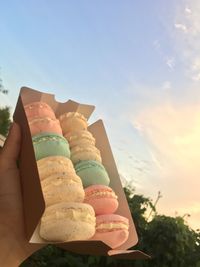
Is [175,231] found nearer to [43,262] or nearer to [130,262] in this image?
[130,262]

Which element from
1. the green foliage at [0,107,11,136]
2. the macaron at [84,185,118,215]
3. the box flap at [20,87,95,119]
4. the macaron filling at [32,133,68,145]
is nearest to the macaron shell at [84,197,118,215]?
the macaron at [84,185,118,215]

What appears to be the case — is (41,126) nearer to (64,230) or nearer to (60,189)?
(60,189)

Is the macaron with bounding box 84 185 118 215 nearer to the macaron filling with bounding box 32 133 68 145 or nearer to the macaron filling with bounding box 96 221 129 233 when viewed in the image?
the macaron filling with bounding box 96 221 129 233

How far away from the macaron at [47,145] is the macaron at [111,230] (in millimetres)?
251

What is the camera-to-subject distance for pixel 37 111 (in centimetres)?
175

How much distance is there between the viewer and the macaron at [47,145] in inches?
63.9

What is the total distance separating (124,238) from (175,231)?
4.03 meters

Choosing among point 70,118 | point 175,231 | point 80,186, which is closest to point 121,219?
point 80,186

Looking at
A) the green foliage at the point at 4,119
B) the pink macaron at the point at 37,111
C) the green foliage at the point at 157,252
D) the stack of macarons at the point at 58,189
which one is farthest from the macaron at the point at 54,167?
the green foliage at the point at 4,119

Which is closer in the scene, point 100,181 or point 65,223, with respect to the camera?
point 65,223

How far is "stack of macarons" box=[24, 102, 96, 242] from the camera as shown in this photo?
56.0 inches

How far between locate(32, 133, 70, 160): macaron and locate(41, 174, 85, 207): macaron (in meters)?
0.13

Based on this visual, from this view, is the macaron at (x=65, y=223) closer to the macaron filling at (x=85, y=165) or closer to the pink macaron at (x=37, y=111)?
the macaron filling at (x=85, y=165)

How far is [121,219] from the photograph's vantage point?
5.26 feet
